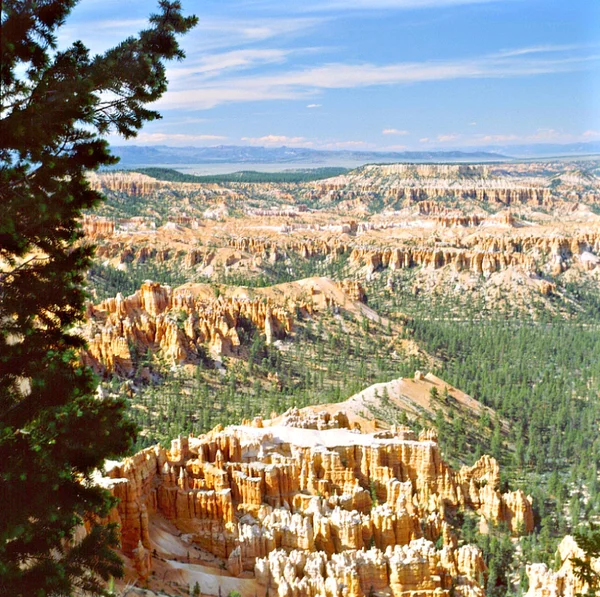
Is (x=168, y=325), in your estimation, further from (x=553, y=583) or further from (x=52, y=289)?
(x=52, y=289)

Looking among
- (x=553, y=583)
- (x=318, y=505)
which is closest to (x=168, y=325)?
(x=318, y=505)

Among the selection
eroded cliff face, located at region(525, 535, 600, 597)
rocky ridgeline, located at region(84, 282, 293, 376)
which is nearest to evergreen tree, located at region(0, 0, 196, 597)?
eroded cliff face, located at region(525, 535, 600, 597)

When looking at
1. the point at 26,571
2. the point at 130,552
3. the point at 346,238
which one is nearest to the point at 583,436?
the point at 130,552

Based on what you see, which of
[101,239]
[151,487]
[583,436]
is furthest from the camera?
[101,239]

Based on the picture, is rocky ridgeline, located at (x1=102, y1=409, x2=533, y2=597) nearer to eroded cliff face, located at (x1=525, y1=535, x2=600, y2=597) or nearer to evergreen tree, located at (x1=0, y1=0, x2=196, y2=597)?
eroded cliff face, located at (x1=525, y1=535, x2=600, y2=597)

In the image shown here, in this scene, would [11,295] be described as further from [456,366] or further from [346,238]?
[346,238]

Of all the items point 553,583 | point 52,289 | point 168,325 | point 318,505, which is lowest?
point 553,583
